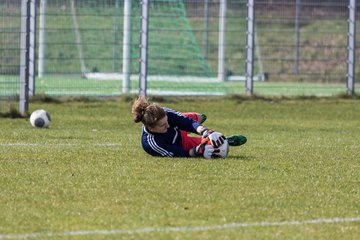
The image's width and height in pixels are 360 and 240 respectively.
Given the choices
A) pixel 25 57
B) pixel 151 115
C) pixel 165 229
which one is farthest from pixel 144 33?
pixel 165 229

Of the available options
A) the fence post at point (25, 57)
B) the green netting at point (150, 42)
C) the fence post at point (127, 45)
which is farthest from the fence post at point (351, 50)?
the fence post at point (25, 57)

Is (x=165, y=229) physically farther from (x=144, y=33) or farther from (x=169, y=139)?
(x=144, y=33)

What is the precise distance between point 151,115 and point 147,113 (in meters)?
0.05

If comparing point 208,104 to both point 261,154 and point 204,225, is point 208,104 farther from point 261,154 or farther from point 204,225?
point 204,225

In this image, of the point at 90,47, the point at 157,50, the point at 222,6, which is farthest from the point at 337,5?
the point at 90,47

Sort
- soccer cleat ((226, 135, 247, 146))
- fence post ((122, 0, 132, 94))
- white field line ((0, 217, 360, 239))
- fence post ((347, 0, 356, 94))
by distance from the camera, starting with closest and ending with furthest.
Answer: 1. white field line ((0, 217, 360, 239))
2. soccer cleat ((226, 135, 247, 146))
3. fence post ((122, 0, 132, 94))
4. fence post ((347, 0, 356, 94))

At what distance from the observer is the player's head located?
11875mm

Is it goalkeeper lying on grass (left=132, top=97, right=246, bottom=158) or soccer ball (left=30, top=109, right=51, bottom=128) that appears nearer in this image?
goalkeeper lying on grass (left=132, top=97, right=246, bottom=158)

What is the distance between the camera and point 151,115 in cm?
1188

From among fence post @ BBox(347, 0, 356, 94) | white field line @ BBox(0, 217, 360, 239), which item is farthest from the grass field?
fence post @ BBox(347, 0, 356, 94)

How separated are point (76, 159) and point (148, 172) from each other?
4.64 ft

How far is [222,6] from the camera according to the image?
84.2 feet

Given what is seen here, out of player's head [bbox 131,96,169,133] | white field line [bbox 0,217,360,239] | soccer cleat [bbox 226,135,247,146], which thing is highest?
player's head [bbox 131,96,169,133]

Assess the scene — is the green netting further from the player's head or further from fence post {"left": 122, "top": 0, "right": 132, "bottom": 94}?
the player's head
